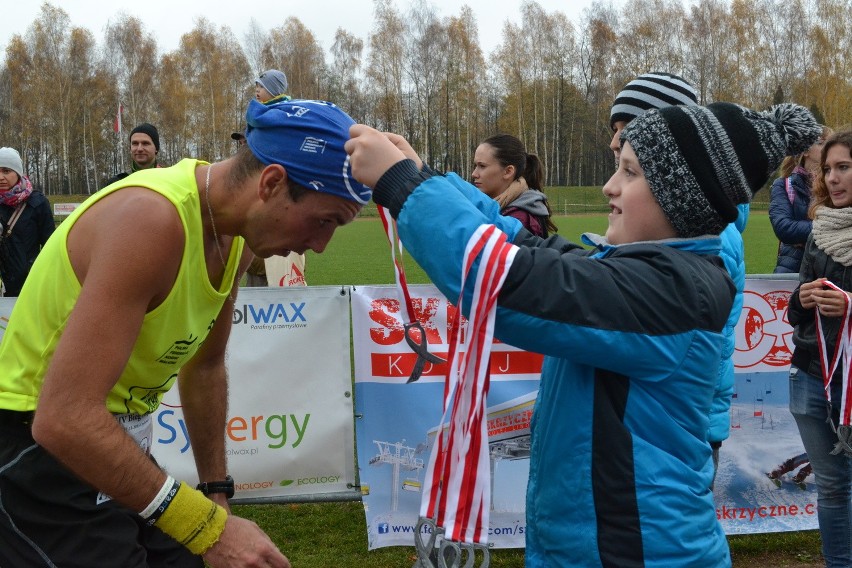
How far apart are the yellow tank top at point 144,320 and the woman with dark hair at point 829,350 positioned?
3186 millimetres

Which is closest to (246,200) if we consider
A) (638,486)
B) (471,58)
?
(638,486)

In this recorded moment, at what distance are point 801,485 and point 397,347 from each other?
9.07 feet

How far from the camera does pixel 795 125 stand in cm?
206

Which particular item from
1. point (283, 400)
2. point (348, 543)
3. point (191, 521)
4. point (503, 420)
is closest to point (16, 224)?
point (283, 400)

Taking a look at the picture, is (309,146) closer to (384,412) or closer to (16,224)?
(384,412)

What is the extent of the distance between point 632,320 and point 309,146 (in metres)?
1.05

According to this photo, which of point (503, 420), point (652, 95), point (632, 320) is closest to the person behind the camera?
point (632, 320)

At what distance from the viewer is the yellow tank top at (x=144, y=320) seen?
2143 mm

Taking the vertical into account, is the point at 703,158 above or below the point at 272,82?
below

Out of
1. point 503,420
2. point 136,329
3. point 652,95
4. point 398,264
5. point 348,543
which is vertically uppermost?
point 652,95

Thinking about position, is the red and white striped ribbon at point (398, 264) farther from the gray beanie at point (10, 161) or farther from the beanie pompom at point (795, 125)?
the gray beanie at point (10, 161)

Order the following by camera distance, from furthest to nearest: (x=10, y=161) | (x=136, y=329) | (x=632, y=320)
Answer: (x=10, y=161) → (x=136, y=329) → (x=632, y=320)

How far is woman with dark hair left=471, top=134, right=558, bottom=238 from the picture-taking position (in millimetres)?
5320

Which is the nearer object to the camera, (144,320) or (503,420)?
(144,320)
